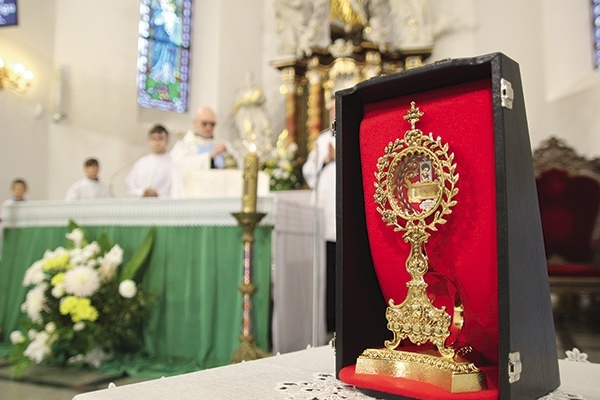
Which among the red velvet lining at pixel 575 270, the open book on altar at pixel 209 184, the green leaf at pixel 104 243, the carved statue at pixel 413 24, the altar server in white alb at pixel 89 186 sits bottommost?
the red velvet lining at pixel 575 270

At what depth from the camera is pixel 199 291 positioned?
330cm

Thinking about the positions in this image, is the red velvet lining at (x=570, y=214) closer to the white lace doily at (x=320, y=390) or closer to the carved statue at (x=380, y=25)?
the carved statue at (x=380, y=25)

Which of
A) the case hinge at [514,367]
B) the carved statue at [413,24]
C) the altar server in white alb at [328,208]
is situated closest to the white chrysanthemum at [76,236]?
the altar server in white alb at [328,208]

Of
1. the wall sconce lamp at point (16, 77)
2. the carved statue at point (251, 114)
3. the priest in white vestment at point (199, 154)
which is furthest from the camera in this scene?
the carved statue at point (251, 114)

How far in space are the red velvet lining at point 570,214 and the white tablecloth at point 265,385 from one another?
4271 millimetres

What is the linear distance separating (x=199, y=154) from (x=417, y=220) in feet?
12.1

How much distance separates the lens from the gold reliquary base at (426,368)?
2.73ft

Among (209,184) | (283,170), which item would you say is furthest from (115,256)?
(283,170)

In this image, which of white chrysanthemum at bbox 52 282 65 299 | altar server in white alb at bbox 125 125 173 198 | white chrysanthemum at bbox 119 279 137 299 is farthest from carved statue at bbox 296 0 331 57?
white chrysanthemum at bbox 52 282 65 299

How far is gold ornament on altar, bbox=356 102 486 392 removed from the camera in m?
0.87

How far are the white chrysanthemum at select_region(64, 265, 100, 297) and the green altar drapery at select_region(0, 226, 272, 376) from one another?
37cm

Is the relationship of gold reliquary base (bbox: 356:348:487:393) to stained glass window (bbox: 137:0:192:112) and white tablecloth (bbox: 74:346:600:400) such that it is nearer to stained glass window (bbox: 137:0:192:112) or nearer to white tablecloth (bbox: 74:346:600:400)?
white tablecloth (bbox: 74:346:600:400)

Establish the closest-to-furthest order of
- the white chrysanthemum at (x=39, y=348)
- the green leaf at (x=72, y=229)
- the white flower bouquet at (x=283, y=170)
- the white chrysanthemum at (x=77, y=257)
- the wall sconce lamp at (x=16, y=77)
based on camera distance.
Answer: the white chrysanthemum at (x=39, y=348) < the white chrysanthemum at (x=77, y=257) < the green leaf at (x=72, y=229) < the wall sconce lamp at (x=16, y=77) < the white flower bouquet at (x=283, y=170)

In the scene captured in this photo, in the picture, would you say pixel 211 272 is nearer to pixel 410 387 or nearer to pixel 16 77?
pixel 410 387
